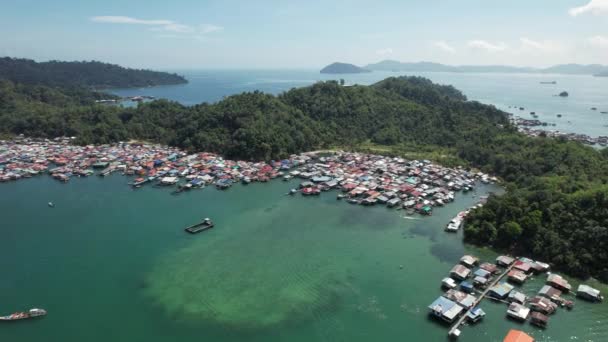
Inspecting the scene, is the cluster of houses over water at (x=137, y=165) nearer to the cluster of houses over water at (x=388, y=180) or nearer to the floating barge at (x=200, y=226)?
the cluster of houses over water at (x=388, y=180)

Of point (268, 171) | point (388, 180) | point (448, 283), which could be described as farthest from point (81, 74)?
point (448, 283)

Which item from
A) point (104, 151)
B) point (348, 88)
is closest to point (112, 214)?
Result: point (104, 151)

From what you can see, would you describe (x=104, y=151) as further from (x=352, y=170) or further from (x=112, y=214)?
(x=352, y=170)

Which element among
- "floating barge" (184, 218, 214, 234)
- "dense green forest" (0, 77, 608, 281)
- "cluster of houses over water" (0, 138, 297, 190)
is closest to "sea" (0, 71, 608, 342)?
"floating barge" (184, 218, 214, 234)

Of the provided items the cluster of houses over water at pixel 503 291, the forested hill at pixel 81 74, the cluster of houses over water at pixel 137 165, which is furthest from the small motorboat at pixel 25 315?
Answer: the forested hill at pixel 81 74

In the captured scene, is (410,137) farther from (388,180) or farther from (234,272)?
(234,272)

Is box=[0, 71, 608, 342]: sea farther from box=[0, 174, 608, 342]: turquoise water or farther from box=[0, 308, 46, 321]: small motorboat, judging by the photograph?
box=[0, 308, 46, 321]: small motorboat

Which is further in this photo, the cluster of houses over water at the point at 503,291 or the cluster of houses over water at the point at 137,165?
the cluster of houses over water at the point at 137,165
